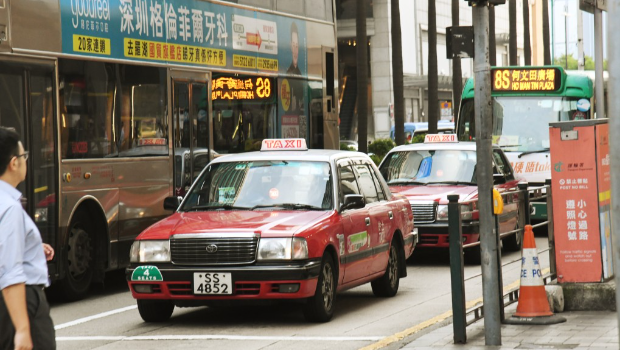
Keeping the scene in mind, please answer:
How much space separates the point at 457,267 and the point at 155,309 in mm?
3239

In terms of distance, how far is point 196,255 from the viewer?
10.5 m

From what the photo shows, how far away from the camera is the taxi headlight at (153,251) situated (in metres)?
10.6

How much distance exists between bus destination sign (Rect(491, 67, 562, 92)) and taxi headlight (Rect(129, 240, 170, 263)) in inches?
517

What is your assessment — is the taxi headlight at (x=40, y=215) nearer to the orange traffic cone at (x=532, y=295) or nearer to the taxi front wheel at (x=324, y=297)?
the taxi front wheel at (x=324, y=297)

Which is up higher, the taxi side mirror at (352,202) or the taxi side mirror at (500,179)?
the taxi side mirror at (500,179)

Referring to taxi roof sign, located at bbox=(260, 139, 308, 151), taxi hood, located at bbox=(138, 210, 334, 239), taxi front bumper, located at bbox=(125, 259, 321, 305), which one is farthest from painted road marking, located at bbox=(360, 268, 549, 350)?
taxi roof sign, located at bbox=(260, 139, 308, 151)

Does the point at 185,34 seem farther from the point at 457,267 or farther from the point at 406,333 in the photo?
the point at 457,267

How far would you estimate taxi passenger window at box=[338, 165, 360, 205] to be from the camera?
11.9 m

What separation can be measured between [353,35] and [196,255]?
59241 mm

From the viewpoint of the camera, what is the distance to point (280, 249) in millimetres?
10375

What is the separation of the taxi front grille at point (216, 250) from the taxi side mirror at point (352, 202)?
125 cm

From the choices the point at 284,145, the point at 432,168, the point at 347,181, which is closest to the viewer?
the point at 347,181

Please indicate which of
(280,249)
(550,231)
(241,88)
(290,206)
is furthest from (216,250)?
(241,88)

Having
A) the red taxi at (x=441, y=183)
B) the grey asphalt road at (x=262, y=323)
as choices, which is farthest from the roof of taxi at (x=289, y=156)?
A: the red taxi at (x=441, y=183)
